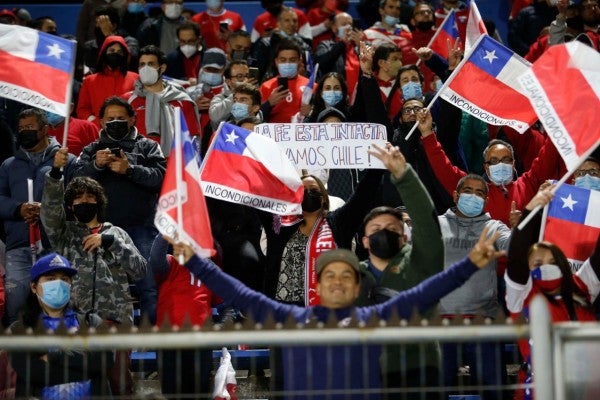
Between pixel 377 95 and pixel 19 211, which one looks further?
pixel 377 95

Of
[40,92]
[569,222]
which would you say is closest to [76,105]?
[40,92]

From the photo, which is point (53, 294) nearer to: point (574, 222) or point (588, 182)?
point (574, 222)

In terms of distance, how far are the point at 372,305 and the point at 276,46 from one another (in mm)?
7606

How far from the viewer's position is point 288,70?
1394 cm

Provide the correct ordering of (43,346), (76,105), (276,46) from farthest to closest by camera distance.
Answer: (276,46)
(76,105)
(43,346)

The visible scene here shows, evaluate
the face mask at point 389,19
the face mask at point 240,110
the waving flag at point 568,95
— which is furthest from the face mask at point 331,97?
the waving flag at point 568,95

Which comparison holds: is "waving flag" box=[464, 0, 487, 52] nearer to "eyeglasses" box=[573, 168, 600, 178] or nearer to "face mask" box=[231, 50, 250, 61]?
"eyeglasses" box=[573, 168, 600, 178]

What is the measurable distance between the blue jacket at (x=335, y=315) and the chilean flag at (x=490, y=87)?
4137 millimetres

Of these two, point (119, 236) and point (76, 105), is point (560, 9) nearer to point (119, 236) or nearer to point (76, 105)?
point (76, 105)

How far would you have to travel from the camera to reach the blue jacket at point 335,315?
6.88m

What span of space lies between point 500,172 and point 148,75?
3.63 meters

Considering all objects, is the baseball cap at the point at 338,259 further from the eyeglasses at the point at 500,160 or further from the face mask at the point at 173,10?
the face mask at the point at 173,10

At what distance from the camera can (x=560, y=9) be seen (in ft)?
49.0

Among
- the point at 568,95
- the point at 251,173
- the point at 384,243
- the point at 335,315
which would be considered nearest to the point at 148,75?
the point at 251,173
